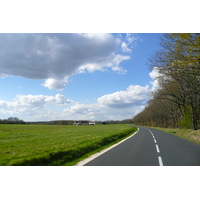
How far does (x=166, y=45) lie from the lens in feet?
46.4

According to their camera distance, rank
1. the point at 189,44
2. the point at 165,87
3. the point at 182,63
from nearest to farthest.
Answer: the point at 189,44, the point at 182,63, the point at 165,87

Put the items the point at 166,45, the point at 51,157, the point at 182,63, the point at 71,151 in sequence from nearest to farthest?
the point at 51,157, the point at 71,151, the point at 182,63, the point at 166,45

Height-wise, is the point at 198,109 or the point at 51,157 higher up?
the point at 198,109
